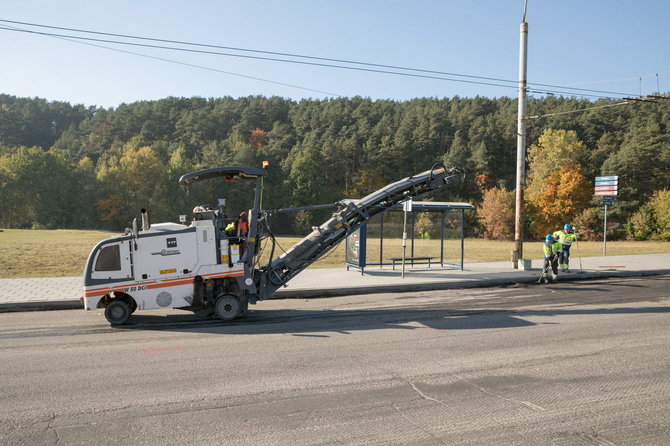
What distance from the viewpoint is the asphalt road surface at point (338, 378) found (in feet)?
15.6

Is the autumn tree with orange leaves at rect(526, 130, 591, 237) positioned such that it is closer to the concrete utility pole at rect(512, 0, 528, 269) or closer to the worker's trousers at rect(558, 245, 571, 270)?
the worker's trousers at rect(558, 245, 571, 270)

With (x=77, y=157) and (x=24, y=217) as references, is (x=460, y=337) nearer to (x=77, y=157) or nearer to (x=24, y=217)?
(x=24, y=217)

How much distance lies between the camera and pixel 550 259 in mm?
16312

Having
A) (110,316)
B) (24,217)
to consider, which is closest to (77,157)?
(24,217)

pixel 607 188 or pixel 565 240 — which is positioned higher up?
pixel 607 188

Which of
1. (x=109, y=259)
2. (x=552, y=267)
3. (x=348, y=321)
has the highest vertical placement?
(x=109, y=259)

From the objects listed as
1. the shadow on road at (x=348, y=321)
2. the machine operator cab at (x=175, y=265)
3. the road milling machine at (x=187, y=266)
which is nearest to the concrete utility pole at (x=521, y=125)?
the shadow on road at (x=348, y=321)

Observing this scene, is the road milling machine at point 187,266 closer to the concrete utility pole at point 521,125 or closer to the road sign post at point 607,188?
the concrete utility pole at point 521,125

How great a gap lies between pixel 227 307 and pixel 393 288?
608cm

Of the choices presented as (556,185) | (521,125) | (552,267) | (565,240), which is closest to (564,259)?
(565,240)

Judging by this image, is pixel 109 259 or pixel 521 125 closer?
pixel 109 259

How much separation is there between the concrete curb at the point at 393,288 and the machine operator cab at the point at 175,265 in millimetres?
2981

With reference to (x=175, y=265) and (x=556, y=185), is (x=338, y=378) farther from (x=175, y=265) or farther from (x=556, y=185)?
(x=556, y=185)

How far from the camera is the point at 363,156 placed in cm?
8944
